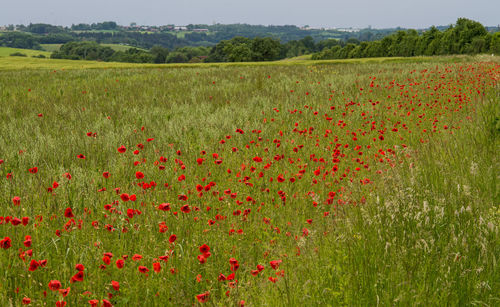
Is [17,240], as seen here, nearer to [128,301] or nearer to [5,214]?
[5,214]

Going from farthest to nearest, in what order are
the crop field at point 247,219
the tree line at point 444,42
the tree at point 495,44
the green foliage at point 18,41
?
1. the green foliage at point 18,41
2. the tree line at point 444,42
3. the tree at point 495,44
4. the crop field at point 247,219

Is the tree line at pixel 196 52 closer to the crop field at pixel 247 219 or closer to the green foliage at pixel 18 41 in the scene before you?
the green foliage at pixel 18 41

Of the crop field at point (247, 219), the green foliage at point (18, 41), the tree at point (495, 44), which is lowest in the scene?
the crop field at point (247, 219)

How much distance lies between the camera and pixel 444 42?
62.9 meters

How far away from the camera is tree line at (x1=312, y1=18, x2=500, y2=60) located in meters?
56.9

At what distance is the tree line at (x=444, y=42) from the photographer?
56.9 m

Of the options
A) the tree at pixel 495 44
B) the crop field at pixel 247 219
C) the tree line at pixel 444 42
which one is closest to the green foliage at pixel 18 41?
the tree line at pixel 444 42

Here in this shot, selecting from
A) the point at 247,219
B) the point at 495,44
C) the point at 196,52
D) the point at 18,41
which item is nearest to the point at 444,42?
the point at 495,44

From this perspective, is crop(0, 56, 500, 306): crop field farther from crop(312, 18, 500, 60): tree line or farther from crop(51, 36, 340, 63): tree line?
crop(51, 36, 340, 63): tree line

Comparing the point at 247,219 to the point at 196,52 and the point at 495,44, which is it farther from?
the point at 196,52

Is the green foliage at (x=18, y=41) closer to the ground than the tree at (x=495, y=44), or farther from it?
farther from it

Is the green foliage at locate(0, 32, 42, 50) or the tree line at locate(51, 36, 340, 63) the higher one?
the green foliage at locate(0, 32, 42, 50)

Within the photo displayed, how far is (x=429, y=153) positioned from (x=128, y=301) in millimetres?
3896

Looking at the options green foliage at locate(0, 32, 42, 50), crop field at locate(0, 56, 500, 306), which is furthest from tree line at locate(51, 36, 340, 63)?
crop field at locate(0, 56, 500, 306)
